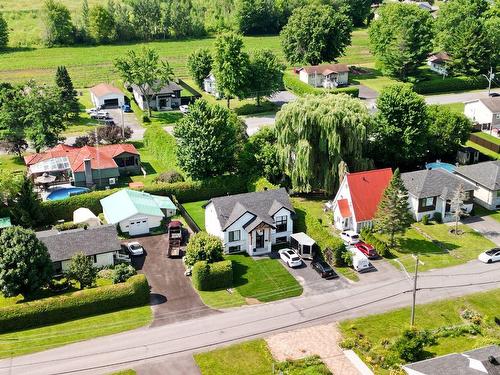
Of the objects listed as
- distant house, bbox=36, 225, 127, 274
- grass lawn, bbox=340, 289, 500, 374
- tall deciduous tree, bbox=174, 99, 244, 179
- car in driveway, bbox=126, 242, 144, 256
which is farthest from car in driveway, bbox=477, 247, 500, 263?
distant house, bbox=36, 225, 127, 274

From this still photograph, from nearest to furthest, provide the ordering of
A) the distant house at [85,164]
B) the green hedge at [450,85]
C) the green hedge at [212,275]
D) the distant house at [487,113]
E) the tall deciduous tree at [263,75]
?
the green hedge at [212,275] < the distant house at [85,164] < the distant house at [487,113] < the tall deciduous tree at [263,75] < the green hedge at [450,85]

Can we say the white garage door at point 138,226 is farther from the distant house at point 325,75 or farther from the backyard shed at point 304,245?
the distant house at point 325,75

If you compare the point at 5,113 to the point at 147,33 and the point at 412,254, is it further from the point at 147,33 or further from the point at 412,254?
the point at 147,33

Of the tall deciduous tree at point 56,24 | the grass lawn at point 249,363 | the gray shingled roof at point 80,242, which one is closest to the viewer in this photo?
the grass lawn at point 249,363

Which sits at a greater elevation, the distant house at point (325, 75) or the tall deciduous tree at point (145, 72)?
the tall deciduous tree at point (145, 72)

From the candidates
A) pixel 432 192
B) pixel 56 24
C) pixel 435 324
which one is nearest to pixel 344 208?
pixel 432 192

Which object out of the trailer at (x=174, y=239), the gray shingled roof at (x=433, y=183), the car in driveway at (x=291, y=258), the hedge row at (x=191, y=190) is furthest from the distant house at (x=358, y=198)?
the trailer at (x=174, y=239)

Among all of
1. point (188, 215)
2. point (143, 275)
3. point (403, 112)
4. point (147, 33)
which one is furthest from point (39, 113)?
point (147, 33)
